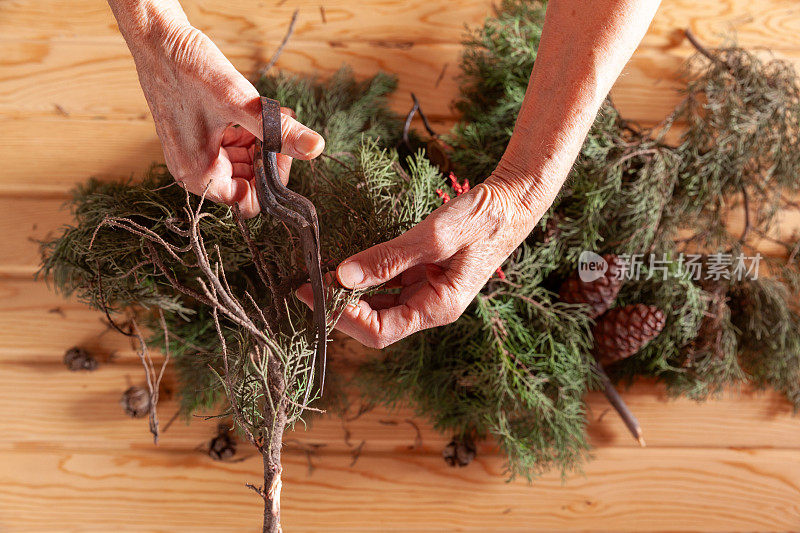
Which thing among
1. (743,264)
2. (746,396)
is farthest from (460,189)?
(746,396)

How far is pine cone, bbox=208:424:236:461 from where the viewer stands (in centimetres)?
93

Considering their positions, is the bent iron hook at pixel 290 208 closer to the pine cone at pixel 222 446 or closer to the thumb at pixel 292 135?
the thumb at pixel 292 135

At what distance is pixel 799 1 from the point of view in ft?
3.31

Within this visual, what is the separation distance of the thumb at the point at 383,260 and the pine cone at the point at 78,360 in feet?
2.09

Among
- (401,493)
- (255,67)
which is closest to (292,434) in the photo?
(401,493)

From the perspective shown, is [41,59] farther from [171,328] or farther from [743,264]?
[743,264]

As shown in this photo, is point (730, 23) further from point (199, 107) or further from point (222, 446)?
point (222, 446)

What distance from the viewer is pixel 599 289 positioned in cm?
82

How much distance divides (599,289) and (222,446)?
2.26 ft

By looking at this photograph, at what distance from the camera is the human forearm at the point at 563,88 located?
625mm

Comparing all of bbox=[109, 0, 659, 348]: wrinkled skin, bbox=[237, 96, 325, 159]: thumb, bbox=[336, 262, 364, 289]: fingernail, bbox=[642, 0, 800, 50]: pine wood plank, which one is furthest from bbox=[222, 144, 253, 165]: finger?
bbox=[642, 0, 800, 50]: pine wood plank

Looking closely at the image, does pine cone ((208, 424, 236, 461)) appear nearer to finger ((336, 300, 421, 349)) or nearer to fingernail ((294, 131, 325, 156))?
finger ((336, 300, 421, 349))

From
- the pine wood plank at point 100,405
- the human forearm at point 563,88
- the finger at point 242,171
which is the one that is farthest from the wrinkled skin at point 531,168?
the pine wood plank at point 100,405

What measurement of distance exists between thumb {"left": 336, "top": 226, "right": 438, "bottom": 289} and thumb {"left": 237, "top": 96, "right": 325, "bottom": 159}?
0.11 metres
